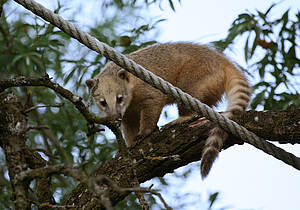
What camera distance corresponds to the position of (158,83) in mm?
3465

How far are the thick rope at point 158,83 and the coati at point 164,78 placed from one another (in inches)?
60.5

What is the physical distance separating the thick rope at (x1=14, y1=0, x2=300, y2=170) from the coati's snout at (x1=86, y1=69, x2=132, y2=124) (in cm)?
191

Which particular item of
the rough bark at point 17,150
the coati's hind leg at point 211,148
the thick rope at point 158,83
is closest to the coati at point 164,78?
the coati's hind leg at point 211,148

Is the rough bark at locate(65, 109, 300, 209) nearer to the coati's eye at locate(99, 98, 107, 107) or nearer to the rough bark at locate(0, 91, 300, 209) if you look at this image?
the rough bark at locate(0, 91, 300, 209)

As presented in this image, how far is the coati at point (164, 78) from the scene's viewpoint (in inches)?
214

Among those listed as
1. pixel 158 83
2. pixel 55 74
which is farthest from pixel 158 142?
pixel 55 74

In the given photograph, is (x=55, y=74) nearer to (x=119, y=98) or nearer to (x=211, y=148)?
(x=119, y=98)

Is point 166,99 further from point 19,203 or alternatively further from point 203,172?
point 19,203

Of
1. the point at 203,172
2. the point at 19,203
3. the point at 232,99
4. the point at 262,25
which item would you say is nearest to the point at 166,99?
the point at 232,99

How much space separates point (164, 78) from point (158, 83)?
89.7 inches

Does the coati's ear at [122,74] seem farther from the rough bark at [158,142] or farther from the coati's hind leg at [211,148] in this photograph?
the coati's hind leg at [211,148]

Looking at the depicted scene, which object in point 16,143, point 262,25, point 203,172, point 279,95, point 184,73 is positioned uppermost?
point 262,25

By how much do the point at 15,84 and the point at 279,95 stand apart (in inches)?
141

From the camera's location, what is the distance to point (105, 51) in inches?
133
